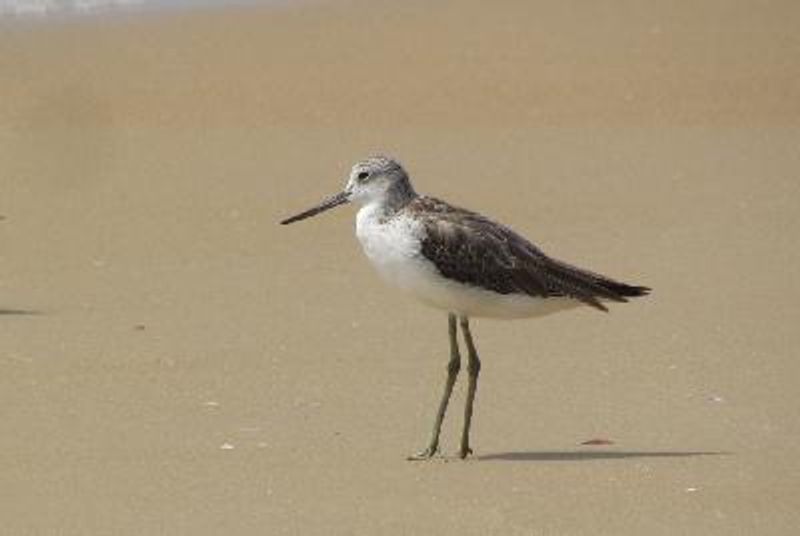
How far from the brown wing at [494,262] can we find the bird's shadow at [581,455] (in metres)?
0.62

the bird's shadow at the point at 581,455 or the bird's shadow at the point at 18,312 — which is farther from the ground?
the bird's shadow at the point at 18,312

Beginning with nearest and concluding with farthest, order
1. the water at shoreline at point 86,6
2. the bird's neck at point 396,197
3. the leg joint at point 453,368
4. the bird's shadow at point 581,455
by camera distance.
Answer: the bird's shadow at point 581,455 < the bird's neck at point 396,197 < the leg joint at point 453,368 < the water at shoreline at point 86,6

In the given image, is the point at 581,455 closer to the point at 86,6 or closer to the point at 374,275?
the point at 374,275

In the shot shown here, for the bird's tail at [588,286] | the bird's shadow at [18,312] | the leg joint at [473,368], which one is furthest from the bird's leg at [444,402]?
the bird's shadow at [18,312]

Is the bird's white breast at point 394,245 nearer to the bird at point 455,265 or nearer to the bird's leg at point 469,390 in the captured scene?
the bird at point 455,265

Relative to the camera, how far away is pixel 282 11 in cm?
2044

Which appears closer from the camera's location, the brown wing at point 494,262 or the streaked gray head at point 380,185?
the brown wing at point 494,262

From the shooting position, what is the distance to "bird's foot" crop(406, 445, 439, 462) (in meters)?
8.43

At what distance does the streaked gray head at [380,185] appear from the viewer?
28.6 feet

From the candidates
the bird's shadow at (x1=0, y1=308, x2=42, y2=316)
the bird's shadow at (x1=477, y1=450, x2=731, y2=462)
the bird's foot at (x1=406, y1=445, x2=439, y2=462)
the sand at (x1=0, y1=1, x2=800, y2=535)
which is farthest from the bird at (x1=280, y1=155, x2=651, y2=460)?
the bird's shadow at (x1=0, y1=308, x2=42, y2=316)

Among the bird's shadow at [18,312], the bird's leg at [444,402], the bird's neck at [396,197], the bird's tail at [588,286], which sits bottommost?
the bird's leg at [444,402]

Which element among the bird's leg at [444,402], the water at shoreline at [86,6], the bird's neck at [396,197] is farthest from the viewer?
the water at shoreline at [86,6]

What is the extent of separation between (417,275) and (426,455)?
2.22 ft

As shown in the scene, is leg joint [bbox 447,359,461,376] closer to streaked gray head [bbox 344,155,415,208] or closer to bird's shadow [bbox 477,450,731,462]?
bird's shadow [bbox 477,450,731,462]
